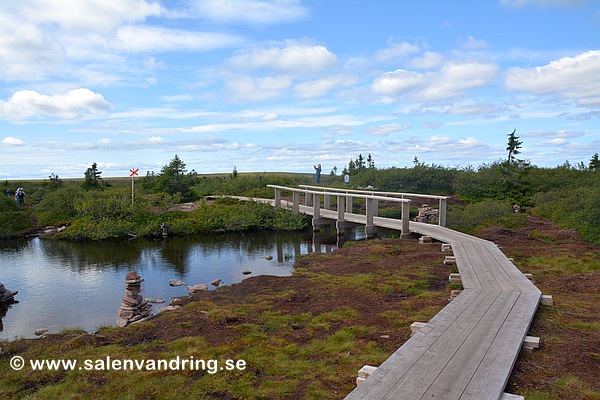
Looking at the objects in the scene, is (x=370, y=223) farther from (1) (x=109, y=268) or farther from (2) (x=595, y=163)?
(2) (x=595, y=163)

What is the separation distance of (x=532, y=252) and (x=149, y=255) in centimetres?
1465

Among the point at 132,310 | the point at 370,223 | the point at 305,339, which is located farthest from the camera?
the point at 370,223

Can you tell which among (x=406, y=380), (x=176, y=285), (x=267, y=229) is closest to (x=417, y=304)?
(x=406, y=380)

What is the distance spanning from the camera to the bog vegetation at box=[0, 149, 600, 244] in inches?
781

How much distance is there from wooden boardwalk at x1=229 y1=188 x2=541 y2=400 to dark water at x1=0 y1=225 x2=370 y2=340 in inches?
290

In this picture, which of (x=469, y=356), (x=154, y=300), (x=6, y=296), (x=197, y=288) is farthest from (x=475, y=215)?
(x=6, y=296)

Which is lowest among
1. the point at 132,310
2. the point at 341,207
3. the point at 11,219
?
the point at 132,310

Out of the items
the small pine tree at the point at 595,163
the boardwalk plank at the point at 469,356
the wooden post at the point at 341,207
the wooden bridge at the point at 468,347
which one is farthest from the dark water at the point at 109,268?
the small pine tree at the point at 595,163

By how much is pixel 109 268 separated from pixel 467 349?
13.9m

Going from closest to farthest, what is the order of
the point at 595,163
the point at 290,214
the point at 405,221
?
the point at 405,221, the point at 290,214, the point at 595,163

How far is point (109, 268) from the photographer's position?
1540 cm

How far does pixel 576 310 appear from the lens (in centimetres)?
714

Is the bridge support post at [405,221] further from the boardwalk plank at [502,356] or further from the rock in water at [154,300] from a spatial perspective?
the boardwalk plank at [502,356]

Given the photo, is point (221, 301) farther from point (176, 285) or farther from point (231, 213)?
point (231, 213)
